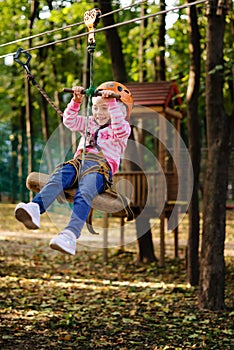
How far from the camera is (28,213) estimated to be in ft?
12.6

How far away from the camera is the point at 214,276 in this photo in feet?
28.1

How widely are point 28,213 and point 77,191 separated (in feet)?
1.64

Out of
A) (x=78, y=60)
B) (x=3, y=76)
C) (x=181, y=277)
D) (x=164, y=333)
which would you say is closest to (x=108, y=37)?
(x=181, y=277)

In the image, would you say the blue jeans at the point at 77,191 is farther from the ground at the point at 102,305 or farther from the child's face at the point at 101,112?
the ground at the point at 102,305

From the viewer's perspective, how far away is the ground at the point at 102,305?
23.1 ft

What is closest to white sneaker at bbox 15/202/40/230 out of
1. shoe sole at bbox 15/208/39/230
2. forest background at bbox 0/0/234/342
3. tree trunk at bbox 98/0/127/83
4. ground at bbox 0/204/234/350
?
shoe sole at bbox 15/208/39/230

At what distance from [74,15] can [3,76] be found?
957 centimetres

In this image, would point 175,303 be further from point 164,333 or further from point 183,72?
point 183,72

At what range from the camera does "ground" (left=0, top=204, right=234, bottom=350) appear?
7031 millimetres

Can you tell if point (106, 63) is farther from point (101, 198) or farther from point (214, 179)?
point (101, 198)

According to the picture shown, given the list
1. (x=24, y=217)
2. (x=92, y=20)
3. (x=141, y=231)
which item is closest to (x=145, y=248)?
(x=141, y=231)

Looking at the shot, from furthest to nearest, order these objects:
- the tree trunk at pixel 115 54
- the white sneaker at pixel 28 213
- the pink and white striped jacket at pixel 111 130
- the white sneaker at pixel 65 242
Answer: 1. the tree trunk at pixel 115 54
2. the pink and white striped jacket at pixel 111 130
3. the white sneaker at pixel 28 213
4. the white sneaker at pixel 65 242

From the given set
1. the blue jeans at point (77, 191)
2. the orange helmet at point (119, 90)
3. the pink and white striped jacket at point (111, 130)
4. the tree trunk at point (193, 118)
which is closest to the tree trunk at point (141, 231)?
the tree trunk at point (193, 118)

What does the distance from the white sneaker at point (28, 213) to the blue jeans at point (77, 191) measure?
0.55 ft
